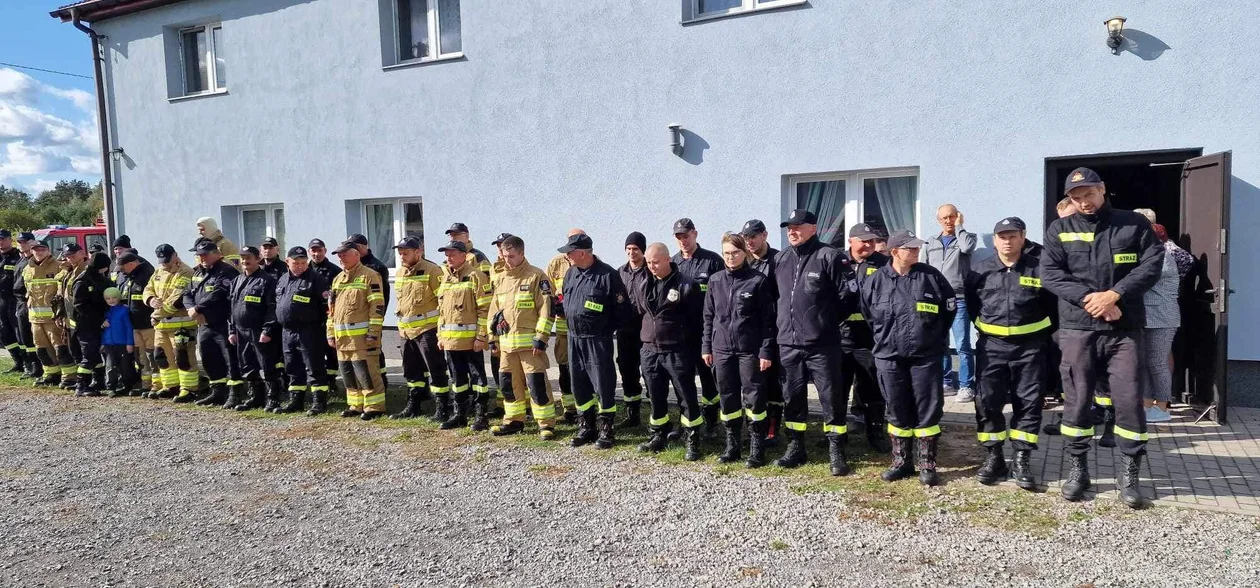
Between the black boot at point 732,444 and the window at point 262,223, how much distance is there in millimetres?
8926

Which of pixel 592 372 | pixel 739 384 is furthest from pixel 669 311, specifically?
pixel 592 372

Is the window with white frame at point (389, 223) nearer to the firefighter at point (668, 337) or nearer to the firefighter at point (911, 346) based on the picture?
the firefighter at point (668, 337)

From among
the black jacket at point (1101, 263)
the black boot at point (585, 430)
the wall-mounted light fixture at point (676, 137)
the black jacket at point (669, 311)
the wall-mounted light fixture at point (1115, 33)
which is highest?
the wall-mounted light fixture at point (1115, 33)

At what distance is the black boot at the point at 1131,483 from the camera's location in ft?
14.9

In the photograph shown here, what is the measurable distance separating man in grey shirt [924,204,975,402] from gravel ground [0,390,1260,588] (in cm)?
294

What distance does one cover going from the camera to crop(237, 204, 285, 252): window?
12.2 m

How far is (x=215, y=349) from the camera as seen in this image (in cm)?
845

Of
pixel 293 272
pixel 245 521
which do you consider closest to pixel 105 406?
pixel 293 272

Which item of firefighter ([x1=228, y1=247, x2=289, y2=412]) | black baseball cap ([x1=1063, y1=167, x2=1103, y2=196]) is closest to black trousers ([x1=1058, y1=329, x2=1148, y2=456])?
black baseball cap ([x1=1063, y1=167, x2=1103, y2=196])

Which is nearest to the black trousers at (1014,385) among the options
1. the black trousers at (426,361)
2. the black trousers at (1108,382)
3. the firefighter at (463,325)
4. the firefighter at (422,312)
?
the black trousers at (1108,382)

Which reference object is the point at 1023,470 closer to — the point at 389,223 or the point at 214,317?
the point at 214,317

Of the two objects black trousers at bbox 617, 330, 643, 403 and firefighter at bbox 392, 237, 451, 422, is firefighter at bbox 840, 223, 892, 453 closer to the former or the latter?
black trousers at bbox 617, 330, 643, 403

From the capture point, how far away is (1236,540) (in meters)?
4.06

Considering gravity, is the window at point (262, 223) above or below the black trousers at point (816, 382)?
above
